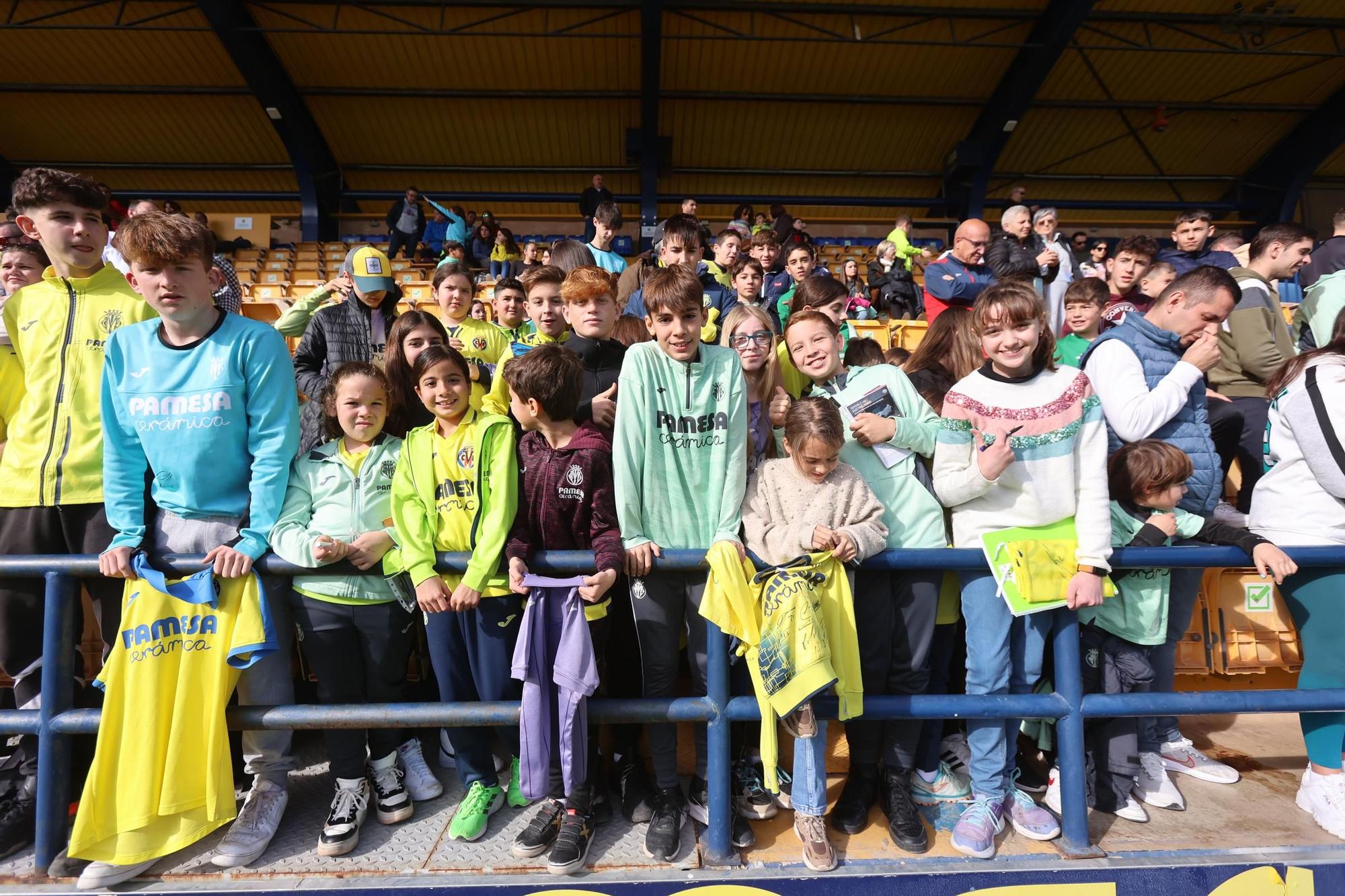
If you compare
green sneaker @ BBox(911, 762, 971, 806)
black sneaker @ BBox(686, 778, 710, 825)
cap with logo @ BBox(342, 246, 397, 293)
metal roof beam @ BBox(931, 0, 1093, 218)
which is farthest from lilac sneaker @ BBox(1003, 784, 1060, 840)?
metal roof beam @ BBox(931, 0, 1093, 218)

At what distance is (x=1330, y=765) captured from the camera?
7.94 ft

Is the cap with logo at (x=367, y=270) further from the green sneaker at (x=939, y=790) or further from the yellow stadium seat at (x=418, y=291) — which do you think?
the yellow stadium seat at (x=418, y=291)

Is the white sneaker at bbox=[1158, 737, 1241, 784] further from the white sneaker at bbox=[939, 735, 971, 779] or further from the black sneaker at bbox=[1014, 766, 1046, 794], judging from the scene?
the white sneaker at bbox=[939, 735, 971, 779]

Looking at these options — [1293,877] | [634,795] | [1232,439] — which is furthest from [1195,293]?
[634,795]

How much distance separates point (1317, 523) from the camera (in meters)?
→ 2.49

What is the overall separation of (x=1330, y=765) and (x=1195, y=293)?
6.04ft

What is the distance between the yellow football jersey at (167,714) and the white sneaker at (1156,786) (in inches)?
126

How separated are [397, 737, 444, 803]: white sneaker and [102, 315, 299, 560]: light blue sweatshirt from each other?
0.98 m

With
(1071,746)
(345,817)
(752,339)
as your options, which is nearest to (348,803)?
(345,817)

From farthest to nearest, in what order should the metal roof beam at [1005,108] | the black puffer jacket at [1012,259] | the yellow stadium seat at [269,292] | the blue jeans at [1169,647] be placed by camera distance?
the metal roof beam at [1005,108] < the yellow stadium seat at [269,292] < the black puffer jacket at [1012,259] < the blue jeans at [1169,647]

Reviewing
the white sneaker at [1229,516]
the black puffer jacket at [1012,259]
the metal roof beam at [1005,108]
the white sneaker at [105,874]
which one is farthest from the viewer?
the metal roof beam at [1005,108]

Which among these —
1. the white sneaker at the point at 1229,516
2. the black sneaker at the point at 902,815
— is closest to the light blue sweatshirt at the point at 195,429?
the black sneaker at the point at 902,815

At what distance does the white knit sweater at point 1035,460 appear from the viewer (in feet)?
7.68

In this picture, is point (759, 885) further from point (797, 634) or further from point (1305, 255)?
point (1305, 255)
